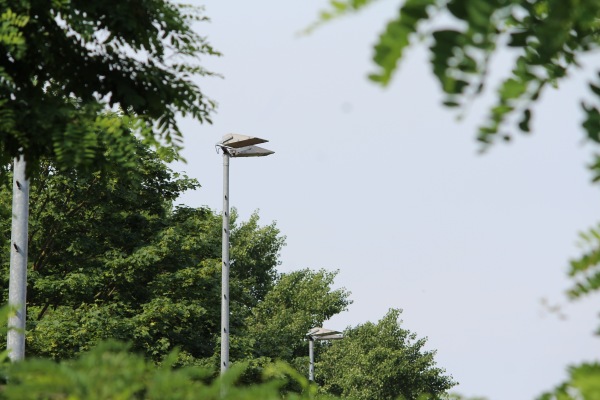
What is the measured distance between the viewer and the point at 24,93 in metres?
6.11

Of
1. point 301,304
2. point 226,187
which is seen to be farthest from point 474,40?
point 301,304

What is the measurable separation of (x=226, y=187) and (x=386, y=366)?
1420 inches

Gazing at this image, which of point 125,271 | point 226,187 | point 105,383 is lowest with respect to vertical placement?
point 105,383

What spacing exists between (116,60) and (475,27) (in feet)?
15.7

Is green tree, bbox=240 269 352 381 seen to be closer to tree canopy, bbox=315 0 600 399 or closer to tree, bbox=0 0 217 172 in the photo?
tree, bbox=0 0 217 172

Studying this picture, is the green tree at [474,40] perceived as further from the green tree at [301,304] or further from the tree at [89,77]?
the green tree at [301,304]

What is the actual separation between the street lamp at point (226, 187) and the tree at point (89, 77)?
1490 centimetres

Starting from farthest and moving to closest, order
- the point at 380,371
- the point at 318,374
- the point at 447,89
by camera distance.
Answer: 1. the point at 318,374
2. the point at 380,371
3. the point at 447,89

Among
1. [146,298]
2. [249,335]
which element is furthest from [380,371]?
[146,298]

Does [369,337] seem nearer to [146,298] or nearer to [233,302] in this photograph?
[233,302]

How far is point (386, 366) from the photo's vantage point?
189 ft

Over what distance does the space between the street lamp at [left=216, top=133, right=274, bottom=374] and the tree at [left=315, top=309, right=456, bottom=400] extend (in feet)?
116

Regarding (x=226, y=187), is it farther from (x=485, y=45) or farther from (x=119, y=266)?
(x=485, y=45)

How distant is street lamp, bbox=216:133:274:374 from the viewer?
2198 cm
